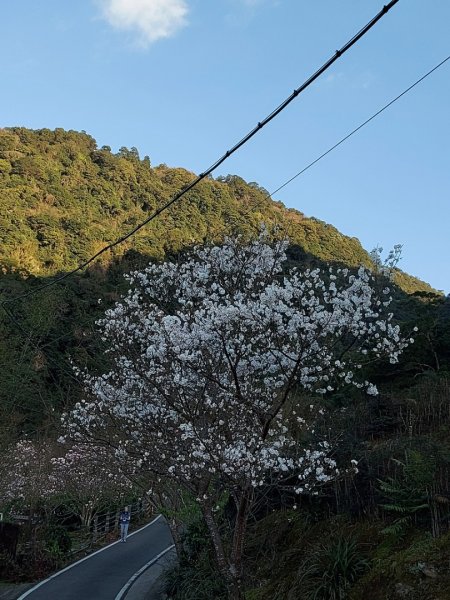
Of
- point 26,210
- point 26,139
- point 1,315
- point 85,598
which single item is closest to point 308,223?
point 26,210

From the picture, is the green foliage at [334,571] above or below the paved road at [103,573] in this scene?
above

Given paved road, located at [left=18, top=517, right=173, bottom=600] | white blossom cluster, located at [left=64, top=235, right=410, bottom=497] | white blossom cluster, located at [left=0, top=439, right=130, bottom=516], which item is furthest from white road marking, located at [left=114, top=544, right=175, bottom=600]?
white blossom cluster, located at [left=64, top=235, right=410, bottom=497]

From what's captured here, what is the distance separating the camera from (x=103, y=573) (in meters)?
15.5

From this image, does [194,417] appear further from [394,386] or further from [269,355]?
[394,386]

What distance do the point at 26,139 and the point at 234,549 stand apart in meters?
60.8

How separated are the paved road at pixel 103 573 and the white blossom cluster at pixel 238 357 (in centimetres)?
558

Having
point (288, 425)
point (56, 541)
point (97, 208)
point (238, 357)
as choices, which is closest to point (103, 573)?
A: point (56, 541)

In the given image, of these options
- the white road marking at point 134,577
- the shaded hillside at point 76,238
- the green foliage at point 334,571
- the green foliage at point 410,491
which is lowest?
the white road marking at point 134,577

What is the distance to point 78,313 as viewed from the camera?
35312 mm

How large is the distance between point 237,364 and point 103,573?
11.6 metres

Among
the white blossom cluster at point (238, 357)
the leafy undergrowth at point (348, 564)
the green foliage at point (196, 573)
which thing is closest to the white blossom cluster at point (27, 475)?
the green foliage at point (196, 573)

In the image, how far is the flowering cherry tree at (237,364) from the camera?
22.1ft

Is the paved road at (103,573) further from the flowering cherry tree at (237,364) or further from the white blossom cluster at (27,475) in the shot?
the flowering cherry tree at (237,364)

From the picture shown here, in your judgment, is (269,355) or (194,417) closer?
(269,355)
